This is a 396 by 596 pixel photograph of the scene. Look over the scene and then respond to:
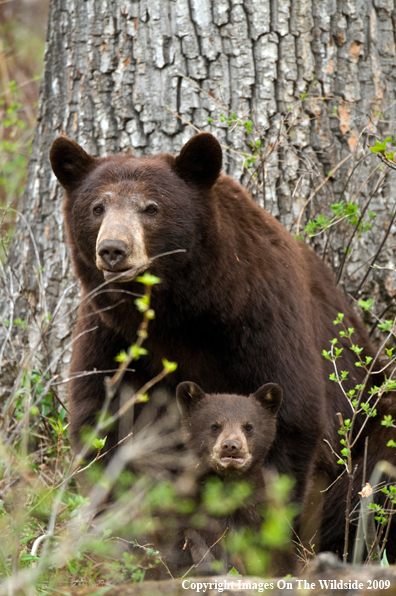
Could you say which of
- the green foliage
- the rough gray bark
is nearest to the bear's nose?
the green foliage

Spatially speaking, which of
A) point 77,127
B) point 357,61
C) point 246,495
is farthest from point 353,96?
point 246,495

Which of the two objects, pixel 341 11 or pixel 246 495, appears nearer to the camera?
pixel 246 495

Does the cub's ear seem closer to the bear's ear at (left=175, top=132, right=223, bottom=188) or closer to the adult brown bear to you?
the adult brown bear

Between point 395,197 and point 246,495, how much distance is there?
281 centimetres

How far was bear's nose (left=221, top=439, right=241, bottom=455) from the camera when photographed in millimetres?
3844

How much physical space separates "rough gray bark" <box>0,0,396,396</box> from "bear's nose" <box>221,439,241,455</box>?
1.88 m

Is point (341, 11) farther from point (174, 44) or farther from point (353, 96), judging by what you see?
point (174, 44)

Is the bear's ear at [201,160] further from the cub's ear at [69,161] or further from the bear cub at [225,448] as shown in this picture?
the bear cub at [225,448]

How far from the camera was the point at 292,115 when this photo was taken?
17.5 feet

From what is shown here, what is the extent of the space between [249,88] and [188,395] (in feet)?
8.04

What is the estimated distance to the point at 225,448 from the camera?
3.86 m

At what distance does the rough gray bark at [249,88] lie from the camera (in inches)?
208

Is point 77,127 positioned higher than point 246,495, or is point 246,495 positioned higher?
point 77,127

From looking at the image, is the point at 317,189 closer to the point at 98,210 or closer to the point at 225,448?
the point at 98,210
